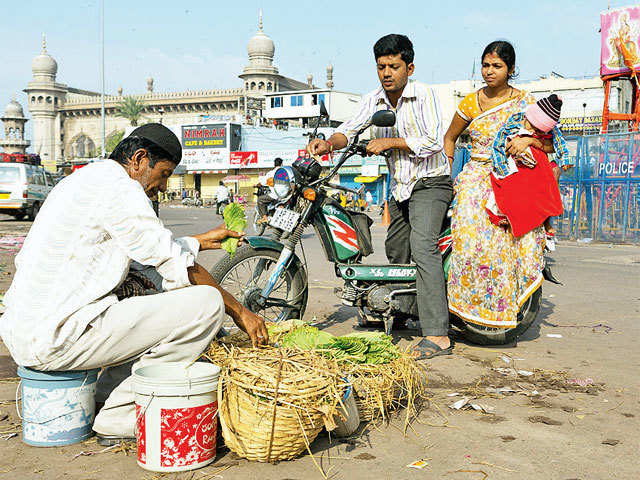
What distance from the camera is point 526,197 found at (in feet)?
15.1

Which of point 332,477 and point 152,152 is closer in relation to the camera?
point 332,477

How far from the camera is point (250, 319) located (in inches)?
119

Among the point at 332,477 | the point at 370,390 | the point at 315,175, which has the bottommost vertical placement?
the point at 332,477

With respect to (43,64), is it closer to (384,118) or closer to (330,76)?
(330,76)

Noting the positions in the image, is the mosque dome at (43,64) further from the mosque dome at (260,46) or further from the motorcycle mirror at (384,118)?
the motorcycle mirror at (384,118)

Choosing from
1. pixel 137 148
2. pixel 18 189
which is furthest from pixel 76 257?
pixel 18 189

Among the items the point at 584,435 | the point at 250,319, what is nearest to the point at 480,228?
the point at 584,435

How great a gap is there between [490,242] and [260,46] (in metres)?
91.1

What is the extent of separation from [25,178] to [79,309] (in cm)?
2127

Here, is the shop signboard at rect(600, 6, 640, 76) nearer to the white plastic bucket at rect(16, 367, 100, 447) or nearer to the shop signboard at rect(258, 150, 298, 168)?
the white plastic bucket at rect(16, 367, 100, 447)

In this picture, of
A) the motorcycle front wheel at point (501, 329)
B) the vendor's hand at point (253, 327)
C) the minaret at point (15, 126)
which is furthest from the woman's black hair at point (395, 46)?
the minaret at point (15, 126)

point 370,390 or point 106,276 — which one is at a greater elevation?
point 106,276

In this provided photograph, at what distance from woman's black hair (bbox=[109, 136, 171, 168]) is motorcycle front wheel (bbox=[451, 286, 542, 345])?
2788 mm

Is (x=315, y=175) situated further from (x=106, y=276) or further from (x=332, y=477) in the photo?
(x=332, y=477)
